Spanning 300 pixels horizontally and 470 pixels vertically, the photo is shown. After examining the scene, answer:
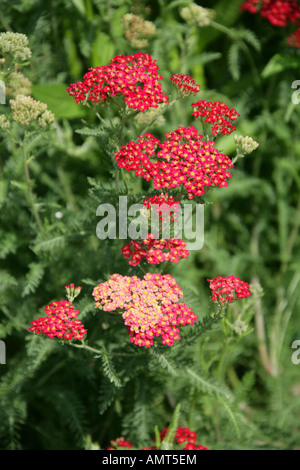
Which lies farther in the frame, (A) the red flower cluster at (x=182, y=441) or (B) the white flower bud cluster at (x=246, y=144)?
(A) the red flower cluster at (x=182, y=441)

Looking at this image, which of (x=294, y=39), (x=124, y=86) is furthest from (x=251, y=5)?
(x=124, y=86)

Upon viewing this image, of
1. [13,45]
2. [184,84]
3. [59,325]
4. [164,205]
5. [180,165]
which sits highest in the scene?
[13,45]

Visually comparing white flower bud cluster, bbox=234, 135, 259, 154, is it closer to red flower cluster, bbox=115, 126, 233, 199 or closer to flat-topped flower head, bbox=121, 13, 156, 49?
red flower cluster, bbox=115, 126, 233, 199

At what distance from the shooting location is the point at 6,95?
2.38 meters

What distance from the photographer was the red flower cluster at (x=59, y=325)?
1.74 metres

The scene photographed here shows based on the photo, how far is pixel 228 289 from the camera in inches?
71.9

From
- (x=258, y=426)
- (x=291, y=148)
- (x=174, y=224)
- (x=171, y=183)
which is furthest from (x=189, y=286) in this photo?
(x=291, y=148)

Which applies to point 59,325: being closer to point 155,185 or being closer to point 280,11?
point 155,185

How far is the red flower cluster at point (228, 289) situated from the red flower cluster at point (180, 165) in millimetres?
311

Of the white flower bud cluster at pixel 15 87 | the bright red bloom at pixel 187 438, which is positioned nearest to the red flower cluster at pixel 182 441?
the bright red bloom at pixel 187 438

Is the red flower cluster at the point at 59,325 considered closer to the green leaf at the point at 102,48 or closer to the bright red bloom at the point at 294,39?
the green leaf at the point at 102,48

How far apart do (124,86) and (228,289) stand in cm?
76

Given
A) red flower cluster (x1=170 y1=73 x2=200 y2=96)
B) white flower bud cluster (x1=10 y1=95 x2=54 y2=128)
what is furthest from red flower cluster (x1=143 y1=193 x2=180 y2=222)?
white flower bud cluster (x1=10 y1=95 x2=54 y2=128)
